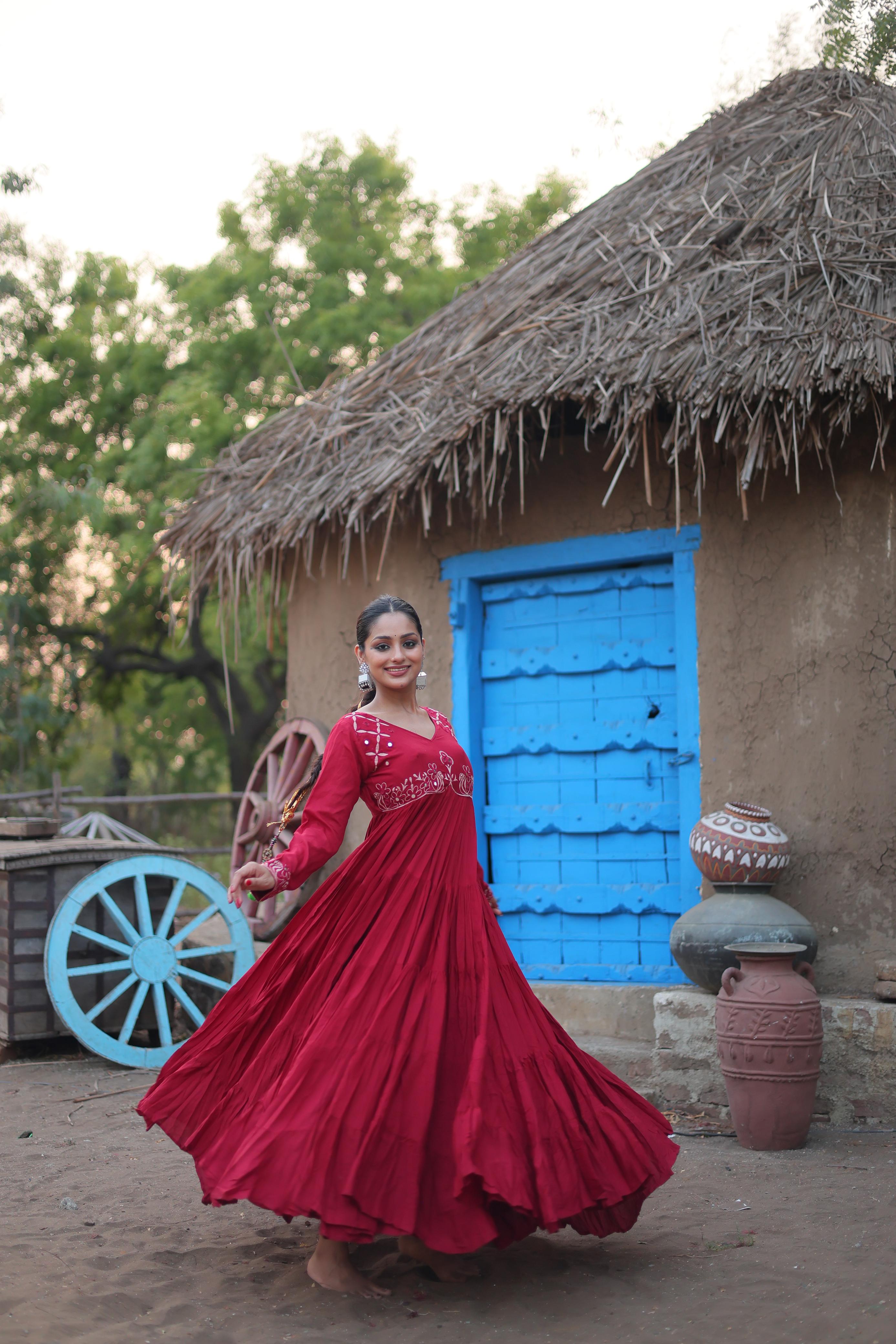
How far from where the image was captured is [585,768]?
533cm

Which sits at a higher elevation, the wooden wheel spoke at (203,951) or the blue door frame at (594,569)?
the blue door frame at (594,569)

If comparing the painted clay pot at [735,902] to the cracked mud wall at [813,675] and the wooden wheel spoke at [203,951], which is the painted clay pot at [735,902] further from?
the wooden wheel spoke at [203,951]

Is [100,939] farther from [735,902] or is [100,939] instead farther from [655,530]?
[655,530]

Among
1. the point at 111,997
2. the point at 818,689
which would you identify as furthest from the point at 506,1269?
the point at 111,997

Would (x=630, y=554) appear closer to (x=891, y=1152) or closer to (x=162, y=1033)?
(x=891, y=1152)

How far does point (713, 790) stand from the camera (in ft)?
16.0

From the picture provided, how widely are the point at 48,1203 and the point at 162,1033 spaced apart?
6.66 ft

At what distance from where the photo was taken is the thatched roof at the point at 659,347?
176 inches

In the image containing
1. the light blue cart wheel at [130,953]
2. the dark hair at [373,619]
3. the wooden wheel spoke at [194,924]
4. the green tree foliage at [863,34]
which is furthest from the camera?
the wooden wheel spoke at [194,924]

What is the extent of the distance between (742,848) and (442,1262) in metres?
2.12

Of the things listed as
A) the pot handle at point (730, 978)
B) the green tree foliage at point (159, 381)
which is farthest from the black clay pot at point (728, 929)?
the green tree foliage at point (159, 381)

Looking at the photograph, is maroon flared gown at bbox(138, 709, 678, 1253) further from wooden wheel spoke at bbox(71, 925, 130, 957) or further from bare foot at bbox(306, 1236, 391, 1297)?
wooden wheel spoke at bbox(71, 925, 130, 957)

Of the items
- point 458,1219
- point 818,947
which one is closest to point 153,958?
point 818,947

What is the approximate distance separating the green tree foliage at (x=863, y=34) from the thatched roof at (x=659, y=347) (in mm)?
326
